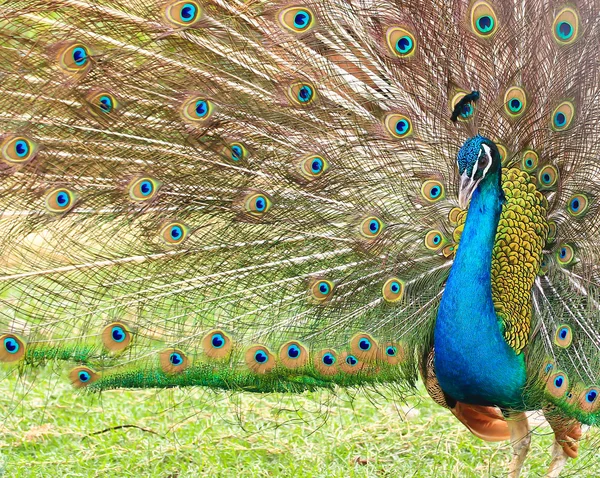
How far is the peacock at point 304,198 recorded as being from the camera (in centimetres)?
266

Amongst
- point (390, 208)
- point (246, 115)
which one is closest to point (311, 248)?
point (390, 208)

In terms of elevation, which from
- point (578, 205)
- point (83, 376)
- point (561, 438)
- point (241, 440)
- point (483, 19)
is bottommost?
point (241, 440)

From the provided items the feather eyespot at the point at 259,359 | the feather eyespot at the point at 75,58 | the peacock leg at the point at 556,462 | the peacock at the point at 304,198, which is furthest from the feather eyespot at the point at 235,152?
the peacock leg at the point at 556,462

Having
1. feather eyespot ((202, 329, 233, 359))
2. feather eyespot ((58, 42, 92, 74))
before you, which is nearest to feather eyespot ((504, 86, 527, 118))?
feather eyespot ((202, 329, 233, 359))

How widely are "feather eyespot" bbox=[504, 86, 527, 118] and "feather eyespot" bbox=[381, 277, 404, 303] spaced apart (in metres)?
0.58

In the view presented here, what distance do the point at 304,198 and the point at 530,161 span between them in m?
0.66

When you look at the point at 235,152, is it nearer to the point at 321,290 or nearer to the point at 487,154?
the point at 321,290

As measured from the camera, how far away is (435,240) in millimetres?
2865

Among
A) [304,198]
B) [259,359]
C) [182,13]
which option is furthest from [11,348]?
[182,13]

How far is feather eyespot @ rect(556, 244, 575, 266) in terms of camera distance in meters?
2.77

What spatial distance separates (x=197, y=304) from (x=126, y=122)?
0.57 meters

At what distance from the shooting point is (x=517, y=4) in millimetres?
2650

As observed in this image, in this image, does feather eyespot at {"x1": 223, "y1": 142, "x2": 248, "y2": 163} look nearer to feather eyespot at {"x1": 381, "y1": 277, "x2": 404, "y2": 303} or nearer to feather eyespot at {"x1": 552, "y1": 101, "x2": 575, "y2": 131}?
feather eyespot at {"x1": 381, "y1": 277, "x2": 404, "y2": 303}

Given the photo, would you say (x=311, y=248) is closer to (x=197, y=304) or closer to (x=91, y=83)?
(x=197, y=304)
